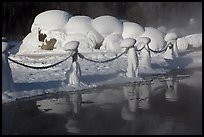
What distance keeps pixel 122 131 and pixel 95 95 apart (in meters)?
4.70

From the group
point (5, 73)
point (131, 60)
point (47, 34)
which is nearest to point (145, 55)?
point (131, 60)

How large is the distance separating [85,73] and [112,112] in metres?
7.67

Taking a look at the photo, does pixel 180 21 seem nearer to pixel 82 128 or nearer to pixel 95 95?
pixel 95 95

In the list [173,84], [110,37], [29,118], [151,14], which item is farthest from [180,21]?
[29,118]

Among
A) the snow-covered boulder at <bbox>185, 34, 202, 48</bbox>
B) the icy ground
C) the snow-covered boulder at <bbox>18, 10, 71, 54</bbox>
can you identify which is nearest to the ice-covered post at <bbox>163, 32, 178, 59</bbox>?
the icy ground

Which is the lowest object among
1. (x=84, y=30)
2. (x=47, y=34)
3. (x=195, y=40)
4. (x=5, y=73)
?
(x=5, y=73)

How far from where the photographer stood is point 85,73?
1909cm

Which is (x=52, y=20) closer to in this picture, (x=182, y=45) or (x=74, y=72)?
(x=182, y=45)

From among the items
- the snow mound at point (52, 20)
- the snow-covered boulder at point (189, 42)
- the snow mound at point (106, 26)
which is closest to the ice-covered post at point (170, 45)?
the snow-covered boulder at point (189, 42)

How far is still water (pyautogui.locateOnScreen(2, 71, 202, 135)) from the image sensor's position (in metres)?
9.73

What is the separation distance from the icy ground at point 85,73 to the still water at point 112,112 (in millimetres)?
686

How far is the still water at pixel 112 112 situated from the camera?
9734 millimetres

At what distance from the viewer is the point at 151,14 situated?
60.4m

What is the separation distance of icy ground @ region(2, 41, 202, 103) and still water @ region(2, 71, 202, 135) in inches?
27.0
